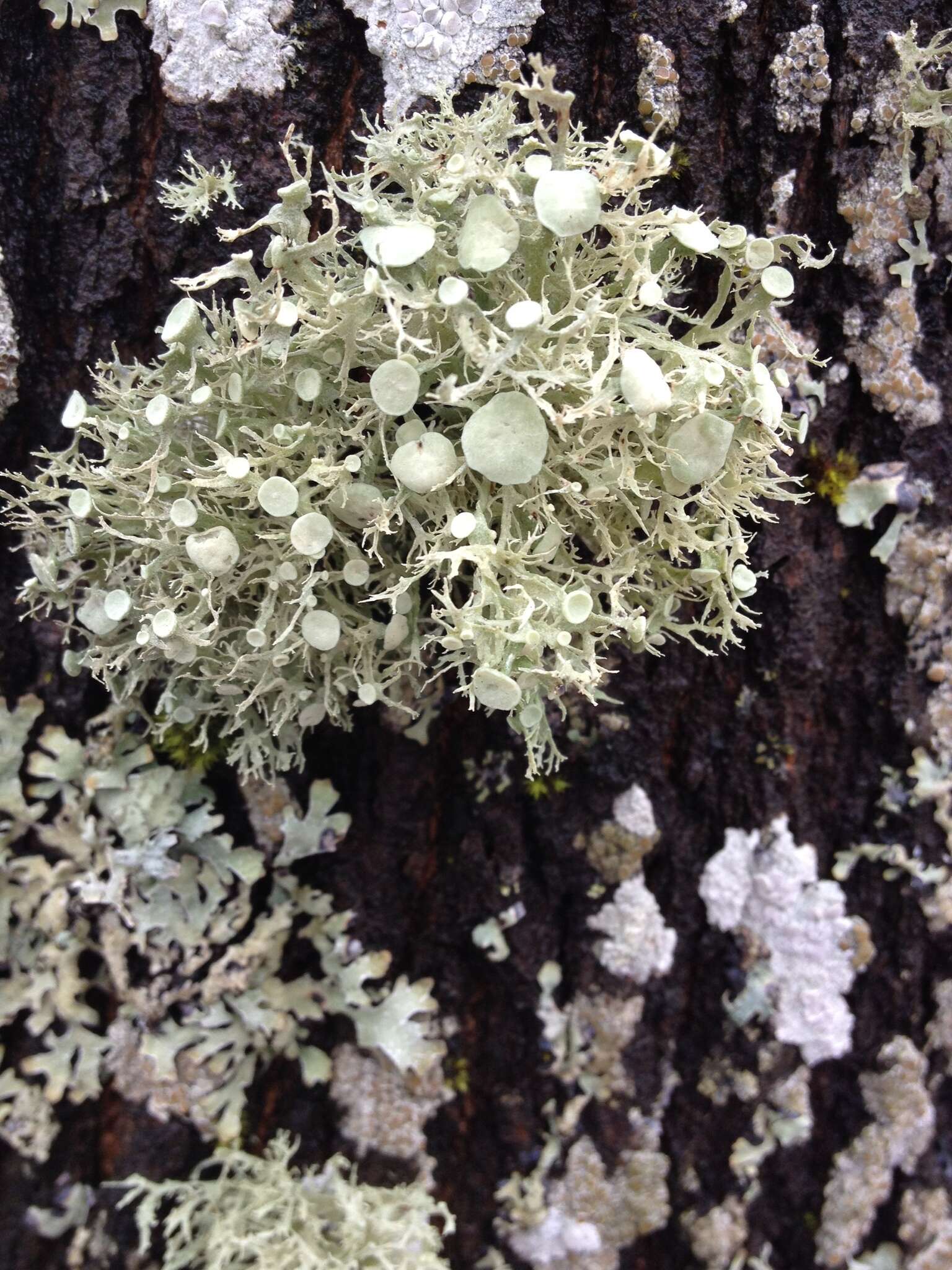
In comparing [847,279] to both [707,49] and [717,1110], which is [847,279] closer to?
[707,49]

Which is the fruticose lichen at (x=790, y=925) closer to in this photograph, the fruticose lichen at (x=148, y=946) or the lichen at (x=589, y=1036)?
the lichen at (x=589, y=1036)

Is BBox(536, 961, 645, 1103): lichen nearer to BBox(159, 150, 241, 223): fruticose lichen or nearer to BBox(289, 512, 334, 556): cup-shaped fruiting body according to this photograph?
BBox(289, 512, 334, 556): cup-shaped fruiting body

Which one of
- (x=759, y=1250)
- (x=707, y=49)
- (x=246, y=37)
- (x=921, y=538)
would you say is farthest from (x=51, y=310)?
(x=759, y=1250)

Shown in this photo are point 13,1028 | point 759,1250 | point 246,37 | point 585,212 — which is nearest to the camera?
point 585,212

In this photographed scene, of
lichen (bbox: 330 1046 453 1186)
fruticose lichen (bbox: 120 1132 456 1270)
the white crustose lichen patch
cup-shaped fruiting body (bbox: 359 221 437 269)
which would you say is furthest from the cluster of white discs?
fruticose lichen (bbox: 120 1132 456 1270)

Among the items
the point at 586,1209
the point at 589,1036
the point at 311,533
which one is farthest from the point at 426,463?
the point at 586,1209

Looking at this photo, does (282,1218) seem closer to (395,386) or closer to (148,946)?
(148,946)

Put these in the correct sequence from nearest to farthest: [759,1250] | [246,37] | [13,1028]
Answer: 1. [246,37]
2. [13,1028]
3. [759,1250]

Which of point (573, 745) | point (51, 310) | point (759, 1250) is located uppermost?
point (51, 310)
